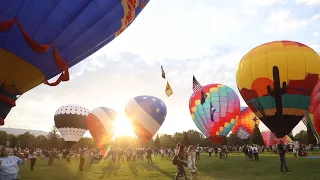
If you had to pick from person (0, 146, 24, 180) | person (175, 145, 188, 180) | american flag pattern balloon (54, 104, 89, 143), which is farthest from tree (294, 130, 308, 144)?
person (0, 146, 24, 180)

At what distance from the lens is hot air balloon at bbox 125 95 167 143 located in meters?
33.4

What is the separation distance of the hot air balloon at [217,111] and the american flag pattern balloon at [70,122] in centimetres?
1526

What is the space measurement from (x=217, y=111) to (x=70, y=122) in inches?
712

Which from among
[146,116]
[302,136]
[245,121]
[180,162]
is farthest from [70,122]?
[302,136]

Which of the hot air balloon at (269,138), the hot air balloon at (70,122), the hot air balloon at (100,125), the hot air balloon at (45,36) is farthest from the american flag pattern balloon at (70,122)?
the hot air balloon at (269,138)

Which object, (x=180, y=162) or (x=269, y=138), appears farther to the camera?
(x=269, y=138)

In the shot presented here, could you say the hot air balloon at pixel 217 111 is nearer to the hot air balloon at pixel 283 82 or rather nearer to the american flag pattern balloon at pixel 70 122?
the hot air balloon at pixel 283 82

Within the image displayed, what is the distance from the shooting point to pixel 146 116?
109ft

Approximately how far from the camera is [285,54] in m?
21.0

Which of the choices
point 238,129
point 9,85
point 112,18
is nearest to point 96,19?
point 112,18

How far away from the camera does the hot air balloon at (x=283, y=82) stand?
67.6 feet

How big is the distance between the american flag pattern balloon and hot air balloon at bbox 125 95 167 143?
783 cm

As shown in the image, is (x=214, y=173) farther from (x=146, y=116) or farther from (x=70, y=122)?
(x=70, y=122)

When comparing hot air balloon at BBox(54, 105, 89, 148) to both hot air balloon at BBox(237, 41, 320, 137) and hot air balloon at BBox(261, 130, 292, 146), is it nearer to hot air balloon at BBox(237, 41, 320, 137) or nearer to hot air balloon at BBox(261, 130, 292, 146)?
hot air balloon at BBox(237, 41, 320, 137)
